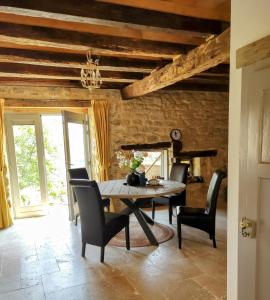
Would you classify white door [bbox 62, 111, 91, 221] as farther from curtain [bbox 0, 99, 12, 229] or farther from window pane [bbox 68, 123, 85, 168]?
curtain [bbox 0, 99, 12, 229]

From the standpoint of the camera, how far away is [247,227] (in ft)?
4.31

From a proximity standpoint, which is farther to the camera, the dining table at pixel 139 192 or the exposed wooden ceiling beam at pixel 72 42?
the dining table at pixel 139 192

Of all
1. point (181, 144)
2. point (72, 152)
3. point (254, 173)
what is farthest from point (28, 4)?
point (181, 144)

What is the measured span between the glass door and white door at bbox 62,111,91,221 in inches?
29.1

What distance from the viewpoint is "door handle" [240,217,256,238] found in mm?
1296

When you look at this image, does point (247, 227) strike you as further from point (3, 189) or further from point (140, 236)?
point (3, 189)

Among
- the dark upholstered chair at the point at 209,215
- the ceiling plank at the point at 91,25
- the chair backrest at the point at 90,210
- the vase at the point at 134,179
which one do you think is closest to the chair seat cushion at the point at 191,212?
the dark upholstered chair at the point at 209,215

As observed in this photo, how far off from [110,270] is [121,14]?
244 centimetres

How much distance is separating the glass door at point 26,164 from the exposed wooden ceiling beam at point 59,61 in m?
1.84

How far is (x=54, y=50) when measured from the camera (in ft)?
9.05

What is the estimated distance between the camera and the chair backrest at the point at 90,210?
261cm

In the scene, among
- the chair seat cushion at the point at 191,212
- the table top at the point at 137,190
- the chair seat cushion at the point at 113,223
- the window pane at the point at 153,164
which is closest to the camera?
the chair seat cushion at the point at 113,223

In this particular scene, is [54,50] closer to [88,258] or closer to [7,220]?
[88,258]

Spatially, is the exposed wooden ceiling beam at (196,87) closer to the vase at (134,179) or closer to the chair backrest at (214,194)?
the vase at (134,179)
